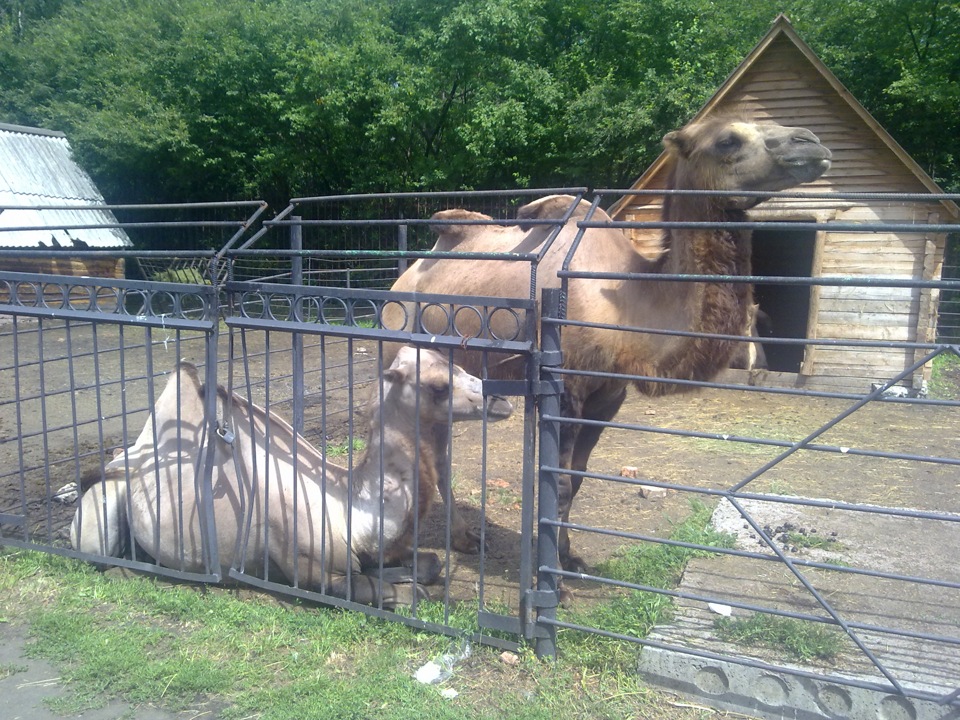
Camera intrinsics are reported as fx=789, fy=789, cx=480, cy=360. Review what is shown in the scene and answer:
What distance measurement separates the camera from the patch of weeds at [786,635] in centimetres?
338

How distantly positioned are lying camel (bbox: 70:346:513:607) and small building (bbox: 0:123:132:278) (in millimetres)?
12707

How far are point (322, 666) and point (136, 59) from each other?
19.0m

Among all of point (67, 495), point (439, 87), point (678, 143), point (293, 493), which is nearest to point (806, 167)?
point (678, 143)

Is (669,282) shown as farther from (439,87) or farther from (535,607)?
A: (439,87)

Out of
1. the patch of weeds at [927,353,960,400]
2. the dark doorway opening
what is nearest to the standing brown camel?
the patch of weeds at [927,353,960,400]

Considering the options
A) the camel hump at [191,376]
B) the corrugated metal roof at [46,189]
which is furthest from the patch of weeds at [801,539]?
the corrugated metal roof at [46,189]

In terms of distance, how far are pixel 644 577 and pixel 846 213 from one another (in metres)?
6.86

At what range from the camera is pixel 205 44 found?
58.6 ft

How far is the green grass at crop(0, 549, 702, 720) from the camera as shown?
3.21 m

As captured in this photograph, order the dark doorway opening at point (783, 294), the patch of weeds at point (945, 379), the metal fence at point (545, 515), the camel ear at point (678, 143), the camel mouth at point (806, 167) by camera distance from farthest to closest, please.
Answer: the dark doorway opening at point (783, 294) → the patch of weeds at point (945, 379) → the camel ear at point (678, 143) → the camel mouth at point (806, 167) → the metal fence at point (545, 515)

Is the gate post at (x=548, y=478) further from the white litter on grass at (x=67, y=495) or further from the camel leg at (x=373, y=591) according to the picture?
the white litter on grass at (x=67, y=495)

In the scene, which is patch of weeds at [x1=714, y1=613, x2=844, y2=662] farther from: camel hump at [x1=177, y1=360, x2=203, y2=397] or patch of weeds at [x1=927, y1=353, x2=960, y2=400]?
patch of weeds at [x1=927, y1=353, x2=960, y2=400]

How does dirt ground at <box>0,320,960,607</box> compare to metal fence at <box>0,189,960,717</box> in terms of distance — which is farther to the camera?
dirt ground at <box>0,320,960,607</box>

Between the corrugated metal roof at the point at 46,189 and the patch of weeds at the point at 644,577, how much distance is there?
14303mm
